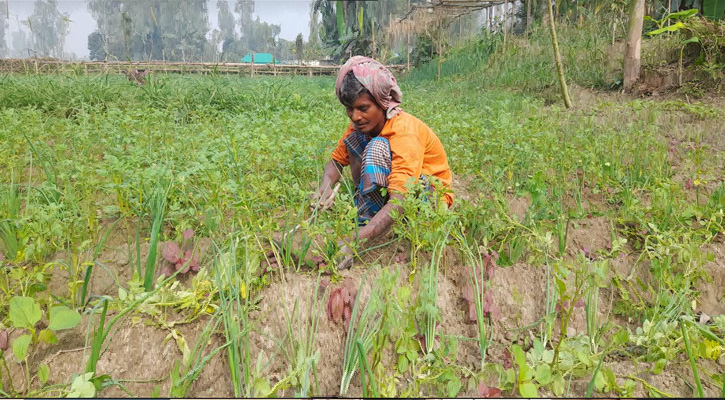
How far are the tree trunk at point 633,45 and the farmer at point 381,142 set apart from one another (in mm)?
4934

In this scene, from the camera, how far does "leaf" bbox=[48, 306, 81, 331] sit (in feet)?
3.88

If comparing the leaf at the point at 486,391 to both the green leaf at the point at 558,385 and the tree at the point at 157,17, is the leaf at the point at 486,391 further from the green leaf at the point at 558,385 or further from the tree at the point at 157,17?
the tree at the point at 157,17

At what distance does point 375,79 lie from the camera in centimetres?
212

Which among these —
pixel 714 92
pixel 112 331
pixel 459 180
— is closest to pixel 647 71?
pixel 714 92

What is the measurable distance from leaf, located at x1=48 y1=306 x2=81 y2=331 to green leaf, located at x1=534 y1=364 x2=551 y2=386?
4.24 ft

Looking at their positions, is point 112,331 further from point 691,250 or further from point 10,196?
point 691,250

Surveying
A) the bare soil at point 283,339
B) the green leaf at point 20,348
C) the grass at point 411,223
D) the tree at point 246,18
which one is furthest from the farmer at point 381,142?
the tree at point 246,18

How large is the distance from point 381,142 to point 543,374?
127 cm

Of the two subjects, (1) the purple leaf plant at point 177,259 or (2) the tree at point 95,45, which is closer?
(1) the purple leaf plant at point 177,259

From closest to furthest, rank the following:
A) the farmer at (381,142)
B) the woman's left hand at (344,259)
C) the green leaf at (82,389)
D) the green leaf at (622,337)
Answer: the green leaf at (82,389) → the green leaf at (622,337) → the woman's left hand at (344,259) → the farmer at (381,142)

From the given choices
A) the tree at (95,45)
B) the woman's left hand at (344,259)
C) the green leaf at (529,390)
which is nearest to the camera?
the green leaf at (529,390)

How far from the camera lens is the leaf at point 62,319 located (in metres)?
1.18

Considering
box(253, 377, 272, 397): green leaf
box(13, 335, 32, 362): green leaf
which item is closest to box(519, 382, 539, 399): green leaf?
box(253, 377, 272, 397): green leaf

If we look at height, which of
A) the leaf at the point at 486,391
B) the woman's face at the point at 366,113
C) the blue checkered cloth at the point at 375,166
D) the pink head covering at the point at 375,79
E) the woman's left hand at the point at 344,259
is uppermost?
the pink head covering at the point at 375,79
